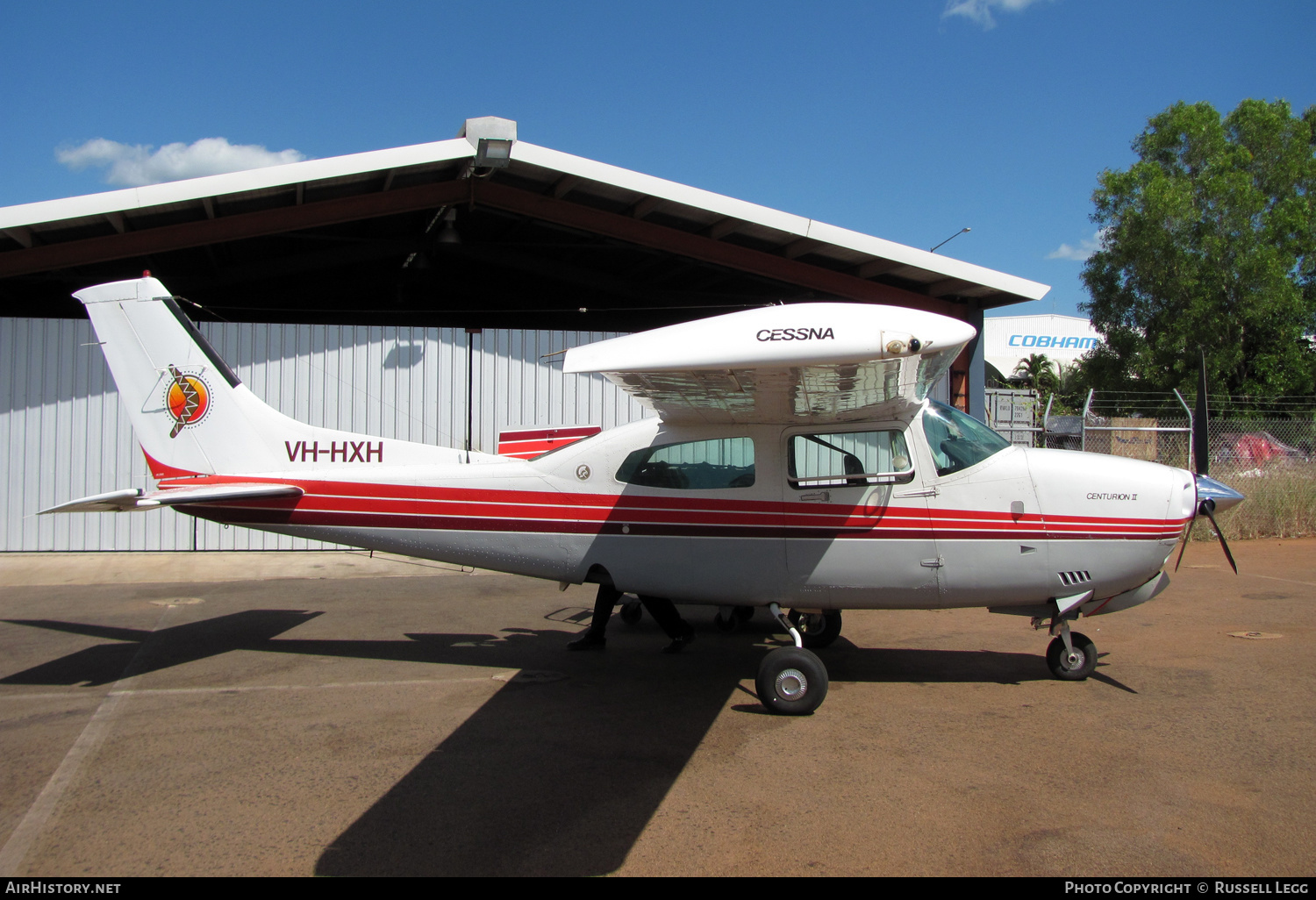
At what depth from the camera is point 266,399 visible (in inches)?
482

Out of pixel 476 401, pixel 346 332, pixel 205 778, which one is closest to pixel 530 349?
pixel 476 401

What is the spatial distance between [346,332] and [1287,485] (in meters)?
15.6

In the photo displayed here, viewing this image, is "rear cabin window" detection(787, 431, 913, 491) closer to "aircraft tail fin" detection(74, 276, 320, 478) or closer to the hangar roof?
"aircraft tail fin" detection(74, 276, 320, 478)

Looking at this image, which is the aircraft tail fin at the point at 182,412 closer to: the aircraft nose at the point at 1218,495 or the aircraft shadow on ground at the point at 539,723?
the aircraft shadow on ground at the point at 539,723

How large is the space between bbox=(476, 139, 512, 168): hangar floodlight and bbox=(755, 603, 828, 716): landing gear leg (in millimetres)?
7532

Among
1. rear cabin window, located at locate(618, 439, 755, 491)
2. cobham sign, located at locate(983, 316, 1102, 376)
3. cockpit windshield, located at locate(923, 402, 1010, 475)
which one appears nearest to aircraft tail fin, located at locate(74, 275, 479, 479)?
rear cabin window, located at locate(618, 439, 755, 491)

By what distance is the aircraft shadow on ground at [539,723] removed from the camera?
11.4 feet

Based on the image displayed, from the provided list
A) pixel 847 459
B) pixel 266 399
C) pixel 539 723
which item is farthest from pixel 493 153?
pixel 539 723

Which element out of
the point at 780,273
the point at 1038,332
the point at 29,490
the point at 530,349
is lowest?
the point at 29,490

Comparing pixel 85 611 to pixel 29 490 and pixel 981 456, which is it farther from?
pixel 981 456

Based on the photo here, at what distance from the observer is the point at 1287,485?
1348 centimetres

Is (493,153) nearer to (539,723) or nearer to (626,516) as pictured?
(626,516)

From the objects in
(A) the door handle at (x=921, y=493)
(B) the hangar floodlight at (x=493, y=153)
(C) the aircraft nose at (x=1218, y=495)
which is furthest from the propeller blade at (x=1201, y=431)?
(B) the hangar floodlight at (x=493, y=153)

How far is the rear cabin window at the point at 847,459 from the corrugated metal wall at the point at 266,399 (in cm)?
709
